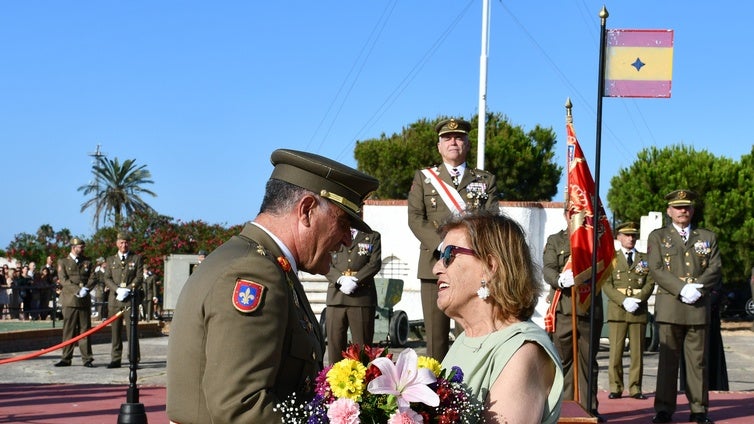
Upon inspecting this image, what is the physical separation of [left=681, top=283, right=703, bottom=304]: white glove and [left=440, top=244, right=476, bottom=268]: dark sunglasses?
597 cm

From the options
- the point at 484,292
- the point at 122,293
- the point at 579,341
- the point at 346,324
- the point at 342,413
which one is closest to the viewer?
the point at 342,413

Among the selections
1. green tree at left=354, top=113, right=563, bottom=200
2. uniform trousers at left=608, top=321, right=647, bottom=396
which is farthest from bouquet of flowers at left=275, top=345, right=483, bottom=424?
green tree at left=354, top=113, right=563, bottom=200

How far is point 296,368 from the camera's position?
300 cm

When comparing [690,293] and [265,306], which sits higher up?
[265,306]

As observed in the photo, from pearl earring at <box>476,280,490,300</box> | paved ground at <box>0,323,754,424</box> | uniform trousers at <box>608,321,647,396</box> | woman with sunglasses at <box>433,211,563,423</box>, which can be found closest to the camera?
woman with sunglasses at <box>433,211,563,423</box>

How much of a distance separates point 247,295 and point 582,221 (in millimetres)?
6576

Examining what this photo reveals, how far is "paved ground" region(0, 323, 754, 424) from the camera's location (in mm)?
9625

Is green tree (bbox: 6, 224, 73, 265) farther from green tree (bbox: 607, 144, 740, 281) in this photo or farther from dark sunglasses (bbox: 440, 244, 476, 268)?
dark sunglasses (bbox: 440, 244, 476, 268)

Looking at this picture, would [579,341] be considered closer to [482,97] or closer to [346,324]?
[346,324]

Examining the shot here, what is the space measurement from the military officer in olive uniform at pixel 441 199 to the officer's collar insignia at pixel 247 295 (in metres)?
4.68

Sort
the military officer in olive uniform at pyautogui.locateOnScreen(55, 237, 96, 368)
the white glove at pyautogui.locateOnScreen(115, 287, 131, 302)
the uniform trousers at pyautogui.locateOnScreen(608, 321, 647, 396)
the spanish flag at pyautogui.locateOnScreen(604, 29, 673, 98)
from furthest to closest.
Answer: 1. the military officer in olive uniform at pyautogui.locateOnScreen(55, 237, 96, 368)
2. the white glove at pyautogui.locateOnScreen(115, 287, 131, 302)
3. the uniform trousers at pyautogui.locateOnScreen(608, 321, 647, 396)
4. the spanish flag at pyautogui.locateOnScreen(604, 29, 673, 98)

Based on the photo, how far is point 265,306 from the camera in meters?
2.84

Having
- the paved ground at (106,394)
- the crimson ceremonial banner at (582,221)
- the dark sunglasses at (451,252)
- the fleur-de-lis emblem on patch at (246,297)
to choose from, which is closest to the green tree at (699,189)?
the paved ground at (106,394)

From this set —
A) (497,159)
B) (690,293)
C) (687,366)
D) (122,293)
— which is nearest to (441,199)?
(690,293)
